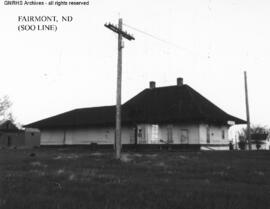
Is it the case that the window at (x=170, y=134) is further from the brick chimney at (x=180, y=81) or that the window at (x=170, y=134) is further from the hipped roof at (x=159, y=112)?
the brick chimney at (x=180, y=81)

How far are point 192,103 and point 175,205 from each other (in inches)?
1155

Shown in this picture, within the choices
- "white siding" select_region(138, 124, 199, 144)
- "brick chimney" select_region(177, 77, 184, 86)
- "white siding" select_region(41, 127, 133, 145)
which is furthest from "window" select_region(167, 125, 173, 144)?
"brick chimney" select_region(177, 77, 184, 86)

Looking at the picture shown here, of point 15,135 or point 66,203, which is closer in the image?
point 66,203

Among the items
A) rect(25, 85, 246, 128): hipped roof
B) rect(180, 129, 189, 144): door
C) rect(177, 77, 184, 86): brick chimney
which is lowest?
rect(180, 129, 189, 144): door

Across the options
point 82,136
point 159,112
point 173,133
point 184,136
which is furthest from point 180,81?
point 82,136

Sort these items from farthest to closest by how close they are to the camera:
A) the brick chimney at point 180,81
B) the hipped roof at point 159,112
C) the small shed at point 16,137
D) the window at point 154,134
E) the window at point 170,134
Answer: the small shed at point 16,137
the brick chimney at point 180,81
the window at point 154,134
the window at point 170,134
the hipped roof at point 159,112

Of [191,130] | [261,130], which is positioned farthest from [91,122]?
[261,130]

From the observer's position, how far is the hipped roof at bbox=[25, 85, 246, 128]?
3353 centimetres

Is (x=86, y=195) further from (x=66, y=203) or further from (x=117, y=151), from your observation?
(x=117, y=151)

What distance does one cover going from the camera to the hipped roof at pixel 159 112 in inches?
1320

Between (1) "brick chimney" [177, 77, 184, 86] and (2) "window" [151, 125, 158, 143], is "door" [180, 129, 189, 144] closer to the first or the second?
(2) "window" [151, 125, 158, 143]

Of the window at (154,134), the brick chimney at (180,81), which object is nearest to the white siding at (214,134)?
the window at (154,134)

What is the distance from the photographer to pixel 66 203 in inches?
222

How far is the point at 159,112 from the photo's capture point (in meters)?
35.6
